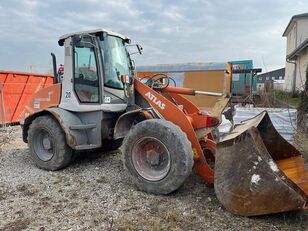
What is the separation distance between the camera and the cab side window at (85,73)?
5113 mm

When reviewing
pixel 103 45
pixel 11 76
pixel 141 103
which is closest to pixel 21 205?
pixel 141 103

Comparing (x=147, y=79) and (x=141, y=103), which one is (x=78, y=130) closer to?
(x=141, y=103)

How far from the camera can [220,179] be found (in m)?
3.52

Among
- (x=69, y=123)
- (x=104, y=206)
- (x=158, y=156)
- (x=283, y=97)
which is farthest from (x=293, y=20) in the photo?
(x=104, y=206)

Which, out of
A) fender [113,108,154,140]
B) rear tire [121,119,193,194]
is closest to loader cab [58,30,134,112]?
fender [113,108,154,140]

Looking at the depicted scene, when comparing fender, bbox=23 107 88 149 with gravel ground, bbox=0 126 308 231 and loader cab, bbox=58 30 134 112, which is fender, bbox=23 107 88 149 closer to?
loader cab, bbox=58 30 134 112

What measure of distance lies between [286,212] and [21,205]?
312cm

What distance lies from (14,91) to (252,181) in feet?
30.9

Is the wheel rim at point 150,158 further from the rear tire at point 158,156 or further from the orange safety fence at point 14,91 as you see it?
the orange safety fence at point 14,91

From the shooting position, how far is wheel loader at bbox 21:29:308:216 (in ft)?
10.9

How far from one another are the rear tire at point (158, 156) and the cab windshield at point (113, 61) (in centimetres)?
116

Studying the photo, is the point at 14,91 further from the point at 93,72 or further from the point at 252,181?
the point at 252,181

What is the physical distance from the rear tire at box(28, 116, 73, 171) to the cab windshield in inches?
45.3

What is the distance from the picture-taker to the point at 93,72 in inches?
202
